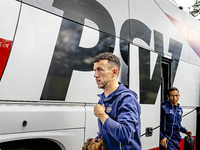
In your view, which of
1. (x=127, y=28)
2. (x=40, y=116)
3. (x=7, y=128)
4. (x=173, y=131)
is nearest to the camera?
(x=7, y=128)

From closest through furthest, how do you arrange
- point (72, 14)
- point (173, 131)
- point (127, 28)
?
point (72, 14), point (127, 28), point (173, 131)

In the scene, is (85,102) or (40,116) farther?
(85,102)

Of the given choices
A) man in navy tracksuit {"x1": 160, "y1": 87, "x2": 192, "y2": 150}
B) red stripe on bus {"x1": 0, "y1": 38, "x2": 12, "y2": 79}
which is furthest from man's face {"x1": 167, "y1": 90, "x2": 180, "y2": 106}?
red stripe on bus {"x1": 0, "y1": 38, "x2": 12, "y2": 79}

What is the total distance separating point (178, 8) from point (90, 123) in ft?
12.1

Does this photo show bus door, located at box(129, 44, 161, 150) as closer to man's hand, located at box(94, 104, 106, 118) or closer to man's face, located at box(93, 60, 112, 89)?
man's face, located at box(93, 60, 112, 89)

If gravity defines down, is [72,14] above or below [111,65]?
above

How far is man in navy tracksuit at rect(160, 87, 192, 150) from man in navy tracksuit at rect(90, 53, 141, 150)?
2.37m

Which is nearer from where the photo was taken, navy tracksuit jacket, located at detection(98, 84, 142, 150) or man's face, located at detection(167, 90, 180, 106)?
navy tracksuit jacket, located at detection(98, 84, 142, 150)

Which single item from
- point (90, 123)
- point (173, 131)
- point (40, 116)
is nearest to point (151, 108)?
point (173, 131)

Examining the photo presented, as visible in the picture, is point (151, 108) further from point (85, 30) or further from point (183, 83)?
point (85, 30)

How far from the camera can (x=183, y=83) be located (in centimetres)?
484

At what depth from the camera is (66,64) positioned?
8.32 ft

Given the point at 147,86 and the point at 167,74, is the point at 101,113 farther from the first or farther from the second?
the point at 167,74

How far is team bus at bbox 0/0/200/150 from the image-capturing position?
213 cm
